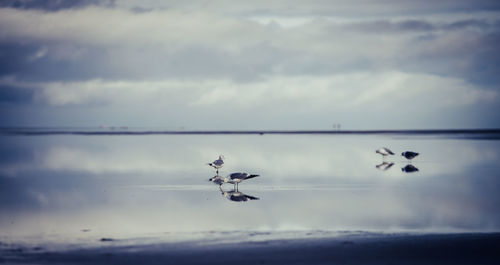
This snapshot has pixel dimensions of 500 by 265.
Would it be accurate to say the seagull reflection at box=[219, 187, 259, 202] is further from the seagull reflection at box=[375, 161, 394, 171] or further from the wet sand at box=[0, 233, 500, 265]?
the seagull reflection at box=[375, 161, 394, 171]

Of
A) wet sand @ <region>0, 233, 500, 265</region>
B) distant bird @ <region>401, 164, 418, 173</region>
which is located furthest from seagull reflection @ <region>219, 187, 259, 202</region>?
distant bird @ <region>401, 164, 418, 173</region>

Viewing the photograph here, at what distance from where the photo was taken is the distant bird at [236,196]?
17922 millimetres

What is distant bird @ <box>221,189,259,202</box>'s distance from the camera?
58.8 feet

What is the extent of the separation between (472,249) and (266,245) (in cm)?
334

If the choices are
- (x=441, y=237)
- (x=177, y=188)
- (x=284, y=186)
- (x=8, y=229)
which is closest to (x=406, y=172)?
(x=284, y=186)

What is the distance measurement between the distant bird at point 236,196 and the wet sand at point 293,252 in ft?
21.8

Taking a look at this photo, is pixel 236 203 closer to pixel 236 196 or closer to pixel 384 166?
pixel 236 196

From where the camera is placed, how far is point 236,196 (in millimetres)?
18641

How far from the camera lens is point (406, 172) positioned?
91.6ft

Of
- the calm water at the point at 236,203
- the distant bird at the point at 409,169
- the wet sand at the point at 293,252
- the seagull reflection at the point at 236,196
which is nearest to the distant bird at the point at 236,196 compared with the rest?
the seagull reflection at the point at 236,196

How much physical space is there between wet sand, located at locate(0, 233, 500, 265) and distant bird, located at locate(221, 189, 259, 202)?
665 centimetres

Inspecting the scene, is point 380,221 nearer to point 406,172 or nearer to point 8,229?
point 8,229

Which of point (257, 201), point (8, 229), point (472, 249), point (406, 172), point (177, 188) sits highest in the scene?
point (406, 172)

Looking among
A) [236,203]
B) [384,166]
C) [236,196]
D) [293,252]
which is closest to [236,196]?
[236,196]
